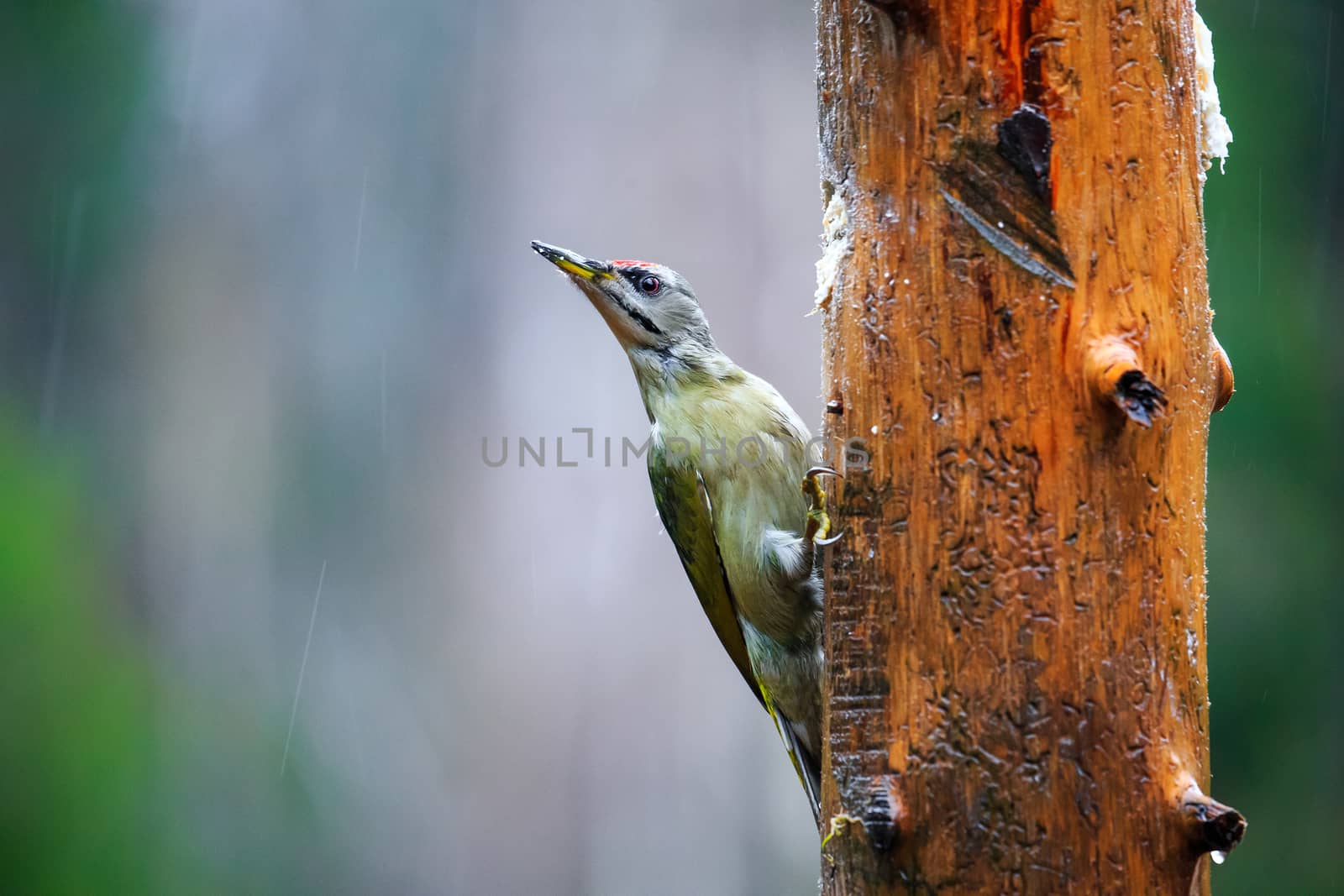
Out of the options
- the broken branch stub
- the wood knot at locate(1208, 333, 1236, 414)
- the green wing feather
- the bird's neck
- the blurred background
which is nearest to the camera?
the broken branch stub

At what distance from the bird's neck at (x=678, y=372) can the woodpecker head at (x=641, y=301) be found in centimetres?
3

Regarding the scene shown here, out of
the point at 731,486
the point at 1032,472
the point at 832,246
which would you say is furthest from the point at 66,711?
the point at 1032,472

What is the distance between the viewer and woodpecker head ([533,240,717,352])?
3.35m

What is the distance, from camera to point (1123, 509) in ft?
5.30

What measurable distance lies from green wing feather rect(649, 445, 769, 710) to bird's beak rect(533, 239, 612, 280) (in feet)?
1.96

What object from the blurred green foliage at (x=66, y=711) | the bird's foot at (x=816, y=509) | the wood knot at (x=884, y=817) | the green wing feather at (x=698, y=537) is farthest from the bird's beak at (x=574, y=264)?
the blurred green foliage at (x=66, y=711)

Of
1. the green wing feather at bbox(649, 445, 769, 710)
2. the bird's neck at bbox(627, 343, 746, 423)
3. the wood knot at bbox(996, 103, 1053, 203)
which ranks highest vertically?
the wood knot at bbox(996, 103, 1053, 203)

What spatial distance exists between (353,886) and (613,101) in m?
4.44

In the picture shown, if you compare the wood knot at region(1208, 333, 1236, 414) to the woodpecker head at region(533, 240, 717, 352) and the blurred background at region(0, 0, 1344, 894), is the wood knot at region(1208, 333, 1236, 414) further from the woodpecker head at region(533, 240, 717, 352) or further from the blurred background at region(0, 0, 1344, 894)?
the blurred background at region(0, 0, 1344, 894)

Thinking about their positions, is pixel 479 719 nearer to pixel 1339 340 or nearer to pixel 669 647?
pixel 669 647

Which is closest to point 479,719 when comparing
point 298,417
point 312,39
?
point 298,417

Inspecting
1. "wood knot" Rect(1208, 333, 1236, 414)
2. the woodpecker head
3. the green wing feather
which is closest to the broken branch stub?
"wood knot" Rect(1208, 333, 1236, 414)

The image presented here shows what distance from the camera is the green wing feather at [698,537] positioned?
311 centimetres

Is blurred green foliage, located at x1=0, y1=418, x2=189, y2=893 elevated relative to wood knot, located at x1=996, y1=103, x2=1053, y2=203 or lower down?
lower down
